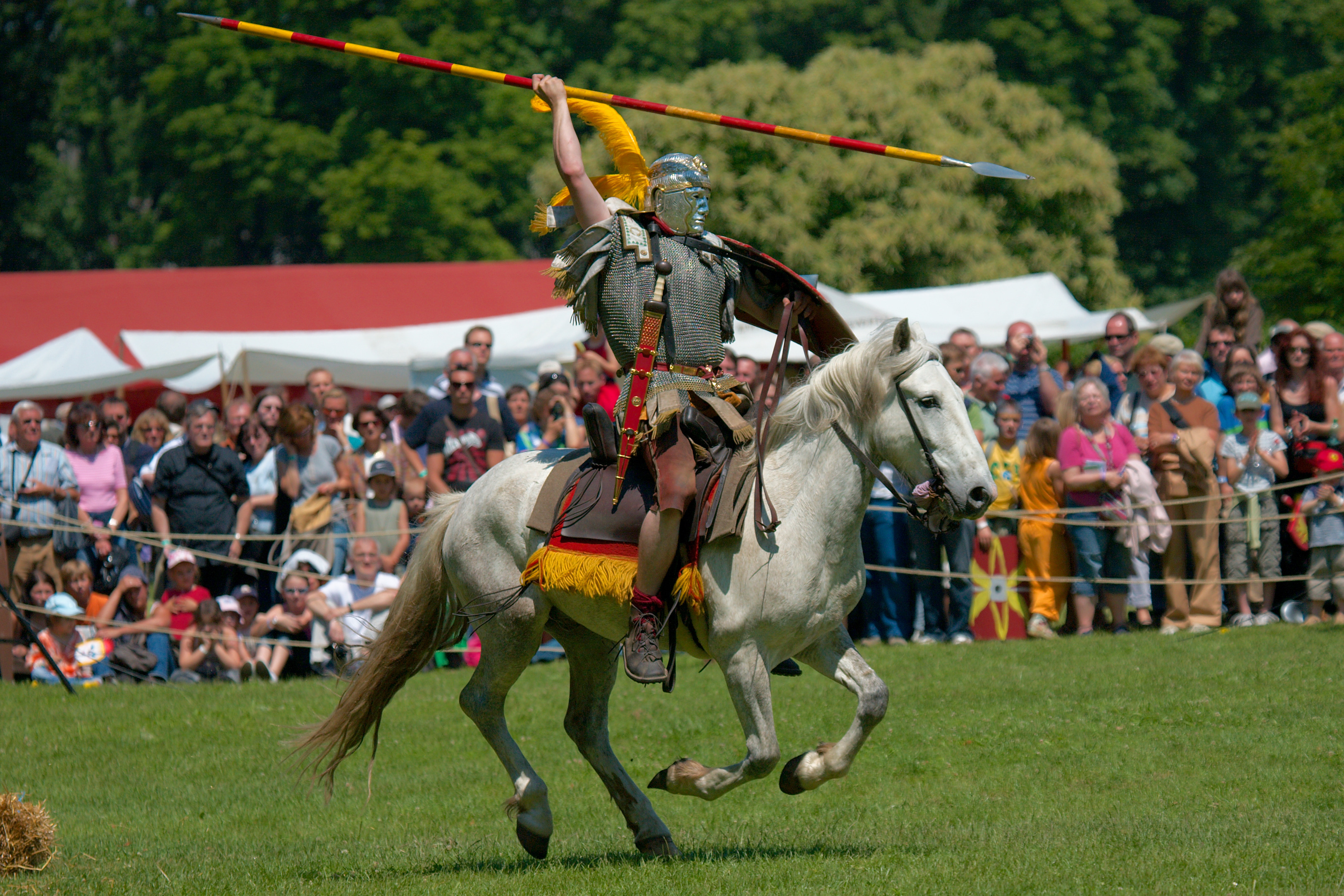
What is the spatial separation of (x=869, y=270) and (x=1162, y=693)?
26484mm

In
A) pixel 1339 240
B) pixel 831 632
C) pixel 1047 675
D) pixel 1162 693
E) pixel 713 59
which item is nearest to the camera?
pixel 831 632

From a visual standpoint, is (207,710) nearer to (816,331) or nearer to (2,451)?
(2,451)

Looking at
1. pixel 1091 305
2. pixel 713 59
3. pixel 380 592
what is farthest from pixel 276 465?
pixel 713 59

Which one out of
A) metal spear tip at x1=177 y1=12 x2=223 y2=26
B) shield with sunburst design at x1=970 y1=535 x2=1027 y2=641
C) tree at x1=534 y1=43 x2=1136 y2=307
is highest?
tree at x1=534 y1=43 x2=1136 y2=307

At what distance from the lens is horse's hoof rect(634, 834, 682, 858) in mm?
7367

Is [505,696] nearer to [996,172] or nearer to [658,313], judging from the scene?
[658,313]

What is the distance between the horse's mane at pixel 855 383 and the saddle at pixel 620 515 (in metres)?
0.29

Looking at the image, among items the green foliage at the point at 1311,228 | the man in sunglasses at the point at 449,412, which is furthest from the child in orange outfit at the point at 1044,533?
the green foliage at the point at 1311,228

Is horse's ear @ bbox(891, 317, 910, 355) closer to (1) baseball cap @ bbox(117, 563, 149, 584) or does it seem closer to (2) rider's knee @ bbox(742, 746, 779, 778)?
(2) rider's knee @ bbox(742, 746, 779, 778)

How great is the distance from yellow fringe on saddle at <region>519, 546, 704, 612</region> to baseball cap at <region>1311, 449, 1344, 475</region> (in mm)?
7740

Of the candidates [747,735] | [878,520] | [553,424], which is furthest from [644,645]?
[553,424]

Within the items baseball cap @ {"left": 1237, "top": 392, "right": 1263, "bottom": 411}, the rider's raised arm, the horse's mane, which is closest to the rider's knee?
the horse's mane

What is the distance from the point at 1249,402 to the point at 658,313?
25.2ft

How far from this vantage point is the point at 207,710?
11.9 meters
